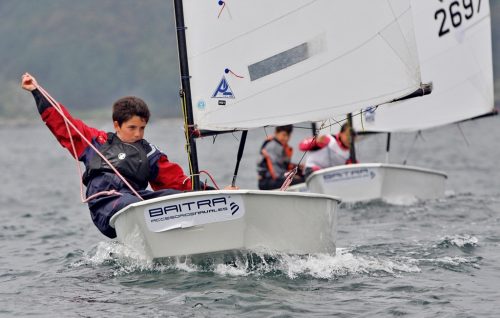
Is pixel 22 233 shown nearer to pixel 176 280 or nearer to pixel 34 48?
pixel 176 280

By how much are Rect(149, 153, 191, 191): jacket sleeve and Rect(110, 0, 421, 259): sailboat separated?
0.27 meters

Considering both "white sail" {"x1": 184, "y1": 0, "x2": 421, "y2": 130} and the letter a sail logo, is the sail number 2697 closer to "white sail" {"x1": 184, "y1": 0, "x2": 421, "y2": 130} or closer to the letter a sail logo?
"white sail" {"x1": 184, "y1": 0, "x2": 421, "y2": 130}

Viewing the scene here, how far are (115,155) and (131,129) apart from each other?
232 mm

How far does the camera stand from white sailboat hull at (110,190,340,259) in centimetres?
716

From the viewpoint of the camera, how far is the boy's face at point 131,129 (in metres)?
7.73

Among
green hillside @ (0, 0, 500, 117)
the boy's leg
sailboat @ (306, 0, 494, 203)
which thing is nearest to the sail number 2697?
sailboat @ (306, 0, 494, 203)

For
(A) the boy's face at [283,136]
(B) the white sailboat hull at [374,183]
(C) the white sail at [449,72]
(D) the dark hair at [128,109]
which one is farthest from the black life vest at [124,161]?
(C) the white sail at [449,72]

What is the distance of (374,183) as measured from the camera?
13.5 meters

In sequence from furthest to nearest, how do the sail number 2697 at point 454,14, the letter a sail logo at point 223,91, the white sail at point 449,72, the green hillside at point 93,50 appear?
the green hillside at point 93,50
the white sail at point 449,72
the sail number 2697 at point 454,14
the letter a sail logo at point 223,91

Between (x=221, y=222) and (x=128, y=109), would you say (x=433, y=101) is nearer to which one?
(x=128, y=109)

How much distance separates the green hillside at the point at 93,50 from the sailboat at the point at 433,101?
11617 cm

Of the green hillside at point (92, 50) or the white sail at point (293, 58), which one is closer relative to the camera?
the white sail at point (293, 58)

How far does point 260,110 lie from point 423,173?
6.50m

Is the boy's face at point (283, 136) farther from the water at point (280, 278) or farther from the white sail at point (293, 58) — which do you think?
the white sail at point (293, 58)
